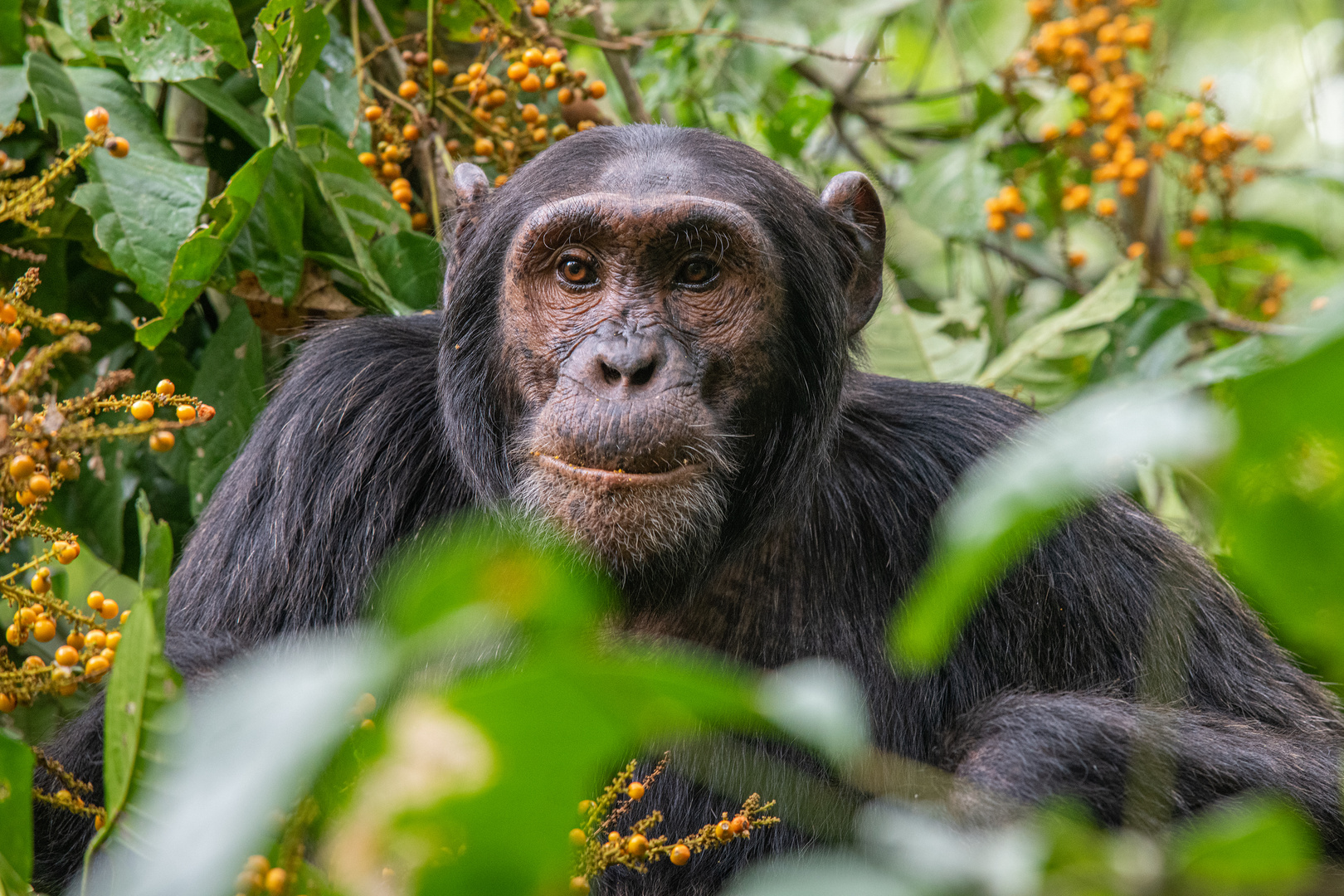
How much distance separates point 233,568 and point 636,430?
1404 millimetres

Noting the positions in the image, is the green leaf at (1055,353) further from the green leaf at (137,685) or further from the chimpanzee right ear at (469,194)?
the green leaf at (137,685)

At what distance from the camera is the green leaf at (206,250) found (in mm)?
3742

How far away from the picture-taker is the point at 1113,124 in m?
5.75

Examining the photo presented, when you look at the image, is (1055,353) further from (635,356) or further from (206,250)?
(206,250)

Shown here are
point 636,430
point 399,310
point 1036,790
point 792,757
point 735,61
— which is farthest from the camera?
point 735,61

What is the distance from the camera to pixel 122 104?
161 inches

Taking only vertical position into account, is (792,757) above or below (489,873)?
below

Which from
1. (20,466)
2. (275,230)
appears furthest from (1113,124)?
(20,466)

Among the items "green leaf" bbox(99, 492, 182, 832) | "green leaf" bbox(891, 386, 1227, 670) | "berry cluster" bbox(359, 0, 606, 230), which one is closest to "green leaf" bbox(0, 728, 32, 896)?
"green leaf" bbox(99, 492, 182, 832)

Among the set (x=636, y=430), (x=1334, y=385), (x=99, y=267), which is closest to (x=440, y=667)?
(x=636, y=430)

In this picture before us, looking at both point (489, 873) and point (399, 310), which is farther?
point (399, 310)

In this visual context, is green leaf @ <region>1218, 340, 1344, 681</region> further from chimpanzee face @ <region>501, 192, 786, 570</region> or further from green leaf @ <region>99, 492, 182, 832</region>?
chimpanzee face @ <region>501, 192, 786, 570</region>

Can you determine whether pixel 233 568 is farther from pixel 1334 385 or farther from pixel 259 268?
pixel 1334 385

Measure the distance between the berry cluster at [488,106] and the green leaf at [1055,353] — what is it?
7.39 ft
